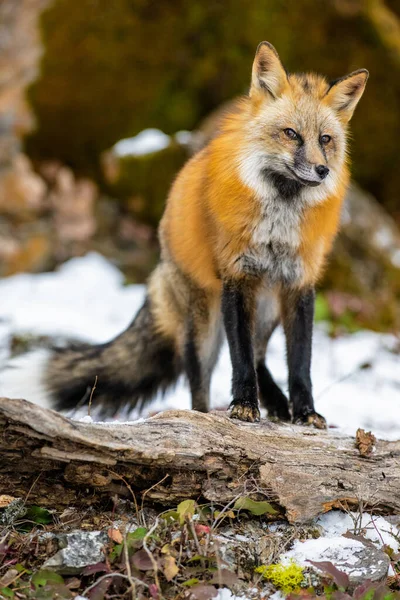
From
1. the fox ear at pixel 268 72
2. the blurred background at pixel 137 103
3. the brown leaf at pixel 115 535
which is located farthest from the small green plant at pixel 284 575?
the blurred background at pixel 137 103

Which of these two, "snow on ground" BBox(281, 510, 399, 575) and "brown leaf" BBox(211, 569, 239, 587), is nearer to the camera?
"brown leaf" BBox(211, 569, 239, 587)

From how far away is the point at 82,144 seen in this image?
9.57 meters

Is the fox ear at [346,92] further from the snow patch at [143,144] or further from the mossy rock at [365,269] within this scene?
the snow patch at [143,144]

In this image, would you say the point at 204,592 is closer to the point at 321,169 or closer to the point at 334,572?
the point at 334,572

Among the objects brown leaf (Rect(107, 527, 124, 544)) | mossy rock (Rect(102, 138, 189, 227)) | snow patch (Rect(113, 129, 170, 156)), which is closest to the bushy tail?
brown leaf (Rect(107, 527, 124, 544))

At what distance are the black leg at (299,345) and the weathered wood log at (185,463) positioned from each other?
2.06ft

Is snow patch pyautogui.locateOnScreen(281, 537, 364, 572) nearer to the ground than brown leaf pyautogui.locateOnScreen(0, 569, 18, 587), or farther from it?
farther from it

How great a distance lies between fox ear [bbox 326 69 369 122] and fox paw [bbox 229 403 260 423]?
1.84 m

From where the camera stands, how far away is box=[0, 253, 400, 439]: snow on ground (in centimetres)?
511

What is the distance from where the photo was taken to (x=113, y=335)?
688 cm

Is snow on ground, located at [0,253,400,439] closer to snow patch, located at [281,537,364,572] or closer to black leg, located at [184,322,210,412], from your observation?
black leg, located at [184,322,210,412]

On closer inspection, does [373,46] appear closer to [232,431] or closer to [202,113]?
[202,113]

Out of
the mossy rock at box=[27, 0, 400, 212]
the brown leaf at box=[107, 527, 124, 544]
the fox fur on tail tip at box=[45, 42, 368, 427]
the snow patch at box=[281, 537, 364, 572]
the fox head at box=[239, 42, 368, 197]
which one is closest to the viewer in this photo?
the brown leaf at box=[107, 527, 124, 544]

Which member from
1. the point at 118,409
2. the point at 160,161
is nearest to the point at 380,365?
the point at 118,409
